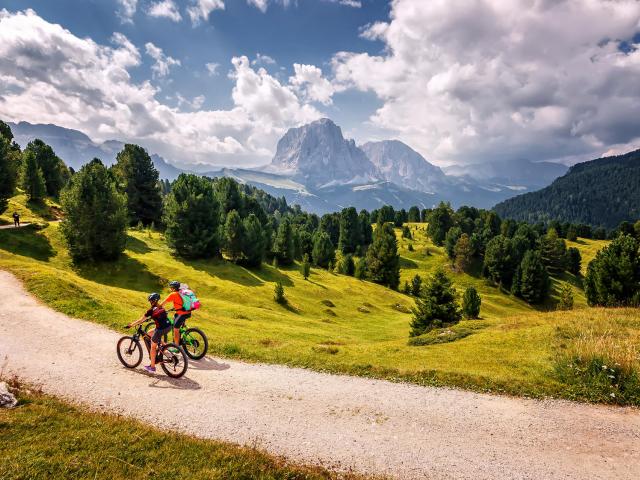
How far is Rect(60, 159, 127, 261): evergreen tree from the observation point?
49156mm

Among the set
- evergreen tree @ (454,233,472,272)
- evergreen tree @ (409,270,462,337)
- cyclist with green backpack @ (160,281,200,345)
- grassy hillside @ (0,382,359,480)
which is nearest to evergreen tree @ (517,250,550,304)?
evergreen tree @ (454,233,472,272)

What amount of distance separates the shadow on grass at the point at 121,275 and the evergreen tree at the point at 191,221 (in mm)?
12606

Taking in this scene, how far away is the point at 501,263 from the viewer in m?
120

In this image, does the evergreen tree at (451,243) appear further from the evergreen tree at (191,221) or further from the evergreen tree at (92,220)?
the evergreen tree at (92,220)

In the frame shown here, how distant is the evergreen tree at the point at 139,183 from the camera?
87250 millimetres

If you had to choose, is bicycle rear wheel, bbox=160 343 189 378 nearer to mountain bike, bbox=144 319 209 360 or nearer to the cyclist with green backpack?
the cyclist with green backpack

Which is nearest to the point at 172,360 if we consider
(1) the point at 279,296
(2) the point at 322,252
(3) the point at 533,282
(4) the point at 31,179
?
(1) the point at 279,296

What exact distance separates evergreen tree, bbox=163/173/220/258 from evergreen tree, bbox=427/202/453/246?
410ft

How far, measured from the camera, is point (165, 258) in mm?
62125

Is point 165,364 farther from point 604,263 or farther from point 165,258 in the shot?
point 604,263

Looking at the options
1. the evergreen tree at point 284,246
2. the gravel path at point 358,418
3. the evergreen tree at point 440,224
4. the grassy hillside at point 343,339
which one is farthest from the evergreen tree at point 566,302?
the evergreen tree at point 440,224

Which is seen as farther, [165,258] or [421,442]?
[165,258]

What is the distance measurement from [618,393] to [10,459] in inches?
803

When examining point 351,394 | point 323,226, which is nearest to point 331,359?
point 351,394
